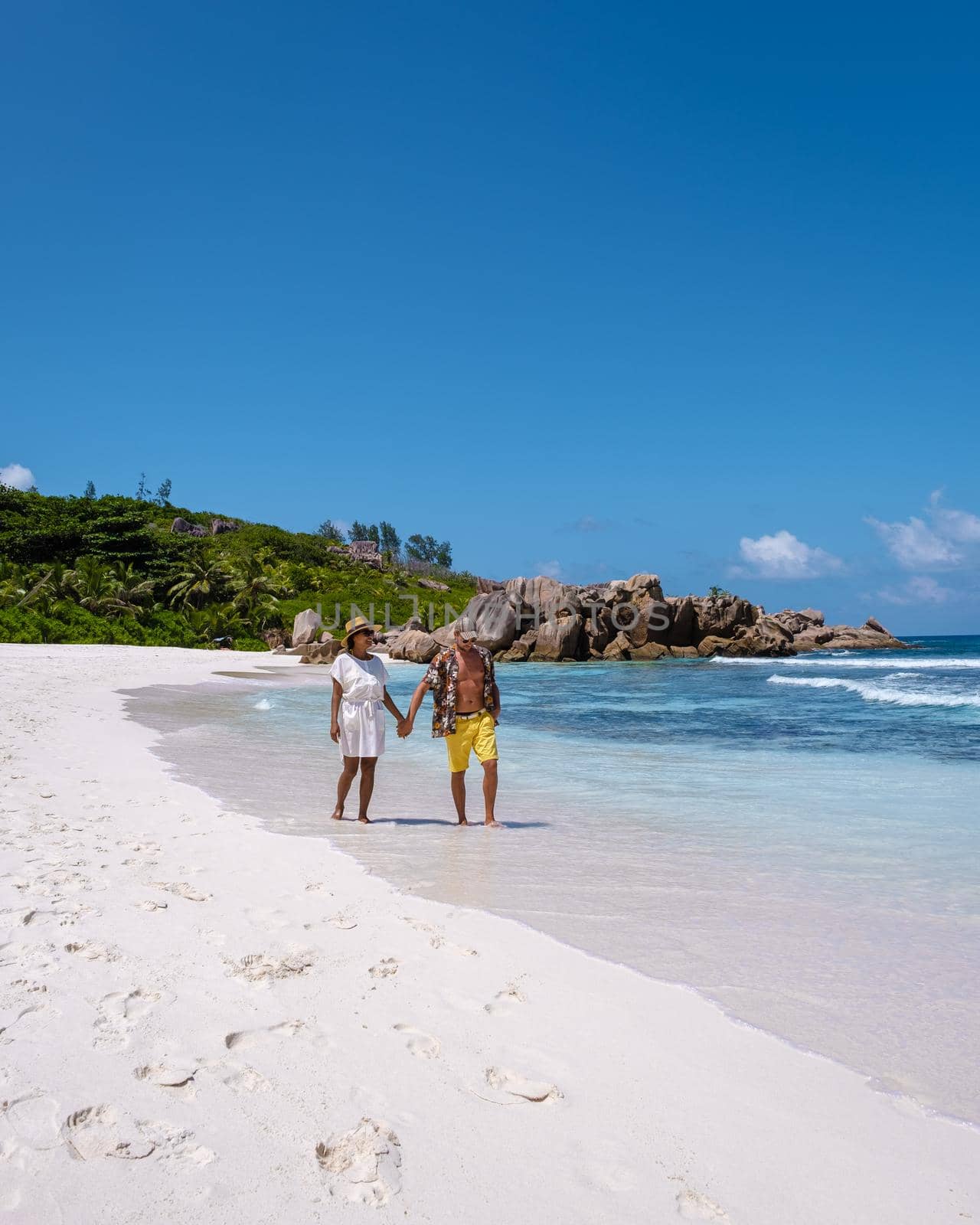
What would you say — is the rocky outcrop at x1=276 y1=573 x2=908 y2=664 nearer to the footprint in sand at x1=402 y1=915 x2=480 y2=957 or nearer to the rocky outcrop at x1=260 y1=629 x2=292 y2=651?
the rocky outcrop at x1=260 y1=629 x2=292 y2=651

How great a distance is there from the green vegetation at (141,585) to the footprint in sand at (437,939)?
34384 mm

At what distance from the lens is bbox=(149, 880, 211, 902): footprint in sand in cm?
477

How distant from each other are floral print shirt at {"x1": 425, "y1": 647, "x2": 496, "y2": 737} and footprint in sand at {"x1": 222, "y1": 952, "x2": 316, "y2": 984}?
3.70m

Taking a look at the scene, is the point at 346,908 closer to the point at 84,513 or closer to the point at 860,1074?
the point at 860,1074

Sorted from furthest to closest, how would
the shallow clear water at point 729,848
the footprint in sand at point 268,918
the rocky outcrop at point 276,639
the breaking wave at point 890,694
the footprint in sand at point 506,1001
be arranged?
the rocky outcrop at point 276,639
the breaking wave at point 890,694
the footprint in sand at point 268,918
the shallow clear water at point 729,848
the footprint in sand at point 506,1001

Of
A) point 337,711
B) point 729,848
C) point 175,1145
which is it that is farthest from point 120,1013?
point 729,848

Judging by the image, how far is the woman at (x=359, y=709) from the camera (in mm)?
7363

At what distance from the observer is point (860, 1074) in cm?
317

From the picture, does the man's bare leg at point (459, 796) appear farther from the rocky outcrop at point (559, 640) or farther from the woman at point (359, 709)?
the rocky outcrop at point (559, 640)

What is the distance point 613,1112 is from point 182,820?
5027 millimetres

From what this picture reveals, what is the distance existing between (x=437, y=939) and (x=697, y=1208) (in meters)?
2.16

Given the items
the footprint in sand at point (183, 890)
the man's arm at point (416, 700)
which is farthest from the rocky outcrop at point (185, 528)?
the footprint in sand at point (183, 890)

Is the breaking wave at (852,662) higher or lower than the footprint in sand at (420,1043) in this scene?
higher

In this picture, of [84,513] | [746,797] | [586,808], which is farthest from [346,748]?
[84,513]
